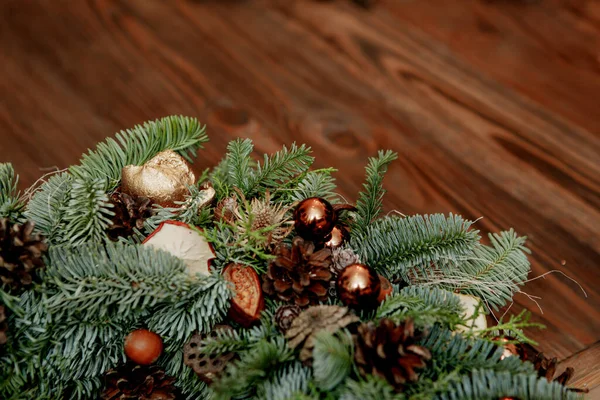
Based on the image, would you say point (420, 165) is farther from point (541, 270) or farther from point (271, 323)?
point (271, 323)

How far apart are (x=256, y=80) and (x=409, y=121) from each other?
0.30m

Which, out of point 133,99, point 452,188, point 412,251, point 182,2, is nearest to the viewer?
point 412,251

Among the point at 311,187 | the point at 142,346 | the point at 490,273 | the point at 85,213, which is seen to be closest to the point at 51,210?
the point at 85,213

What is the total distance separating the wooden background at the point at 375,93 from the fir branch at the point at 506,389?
25 cm

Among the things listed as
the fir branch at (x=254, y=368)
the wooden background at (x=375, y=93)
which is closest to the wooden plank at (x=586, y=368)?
the wooden background at (x=375, y=93)

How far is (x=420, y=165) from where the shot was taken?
100 centimetres

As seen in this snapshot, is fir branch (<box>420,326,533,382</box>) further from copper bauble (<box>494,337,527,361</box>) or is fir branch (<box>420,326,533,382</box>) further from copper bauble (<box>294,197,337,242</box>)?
copper bauble (<box>294,197,337,242</box>)

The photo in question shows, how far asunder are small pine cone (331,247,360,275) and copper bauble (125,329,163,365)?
19cm

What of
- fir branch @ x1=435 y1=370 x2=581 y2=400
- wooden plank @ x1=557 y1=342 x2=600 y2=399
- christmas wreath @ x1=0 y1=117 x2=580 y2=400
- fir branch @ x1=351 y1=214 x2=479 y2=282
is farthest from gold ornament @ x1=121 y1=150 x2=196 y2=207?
wooden plank @ x1=557 y1=342 x2=600 y2=399

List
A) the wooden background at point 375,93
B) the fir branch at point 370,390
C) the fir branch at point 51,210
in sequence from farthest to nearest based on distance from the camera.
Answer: the wooden background at point 375,93
the fir branch at point 51,210
the fir branch at point 370,390

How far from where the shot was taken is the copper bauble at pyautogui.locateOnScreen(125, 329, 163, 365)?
0.57 meters

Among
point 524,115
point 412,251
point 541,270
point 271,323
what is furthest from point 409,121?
point 271,323

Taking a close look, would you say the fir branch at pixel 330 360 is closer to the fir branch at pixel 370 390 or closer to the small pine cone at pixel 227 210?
the fir branch at pixel 370 390

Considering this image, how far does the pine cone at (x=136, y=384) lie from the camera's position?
1.90 feet
